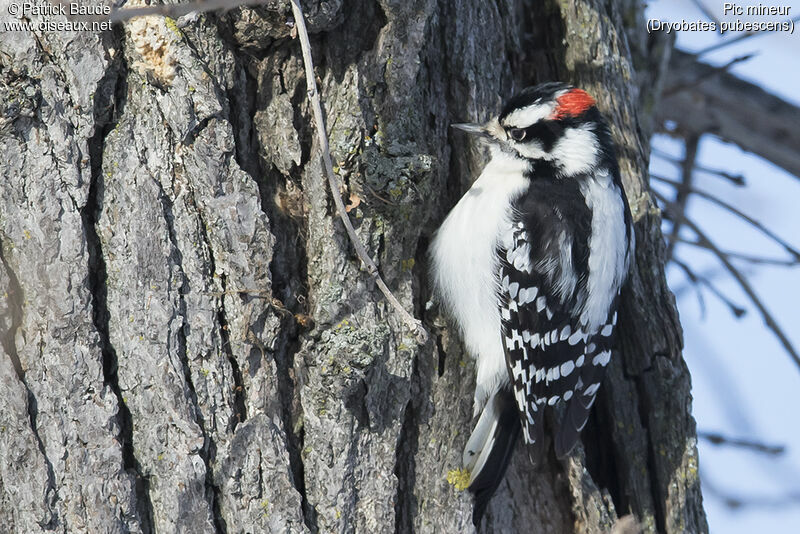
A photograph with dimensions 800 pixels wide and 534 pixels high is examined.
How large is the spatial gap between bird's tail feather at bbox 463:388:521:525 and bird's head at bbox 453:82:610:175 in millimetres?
816

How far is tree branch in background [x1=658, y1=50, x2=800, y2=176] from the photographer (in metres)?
3.62

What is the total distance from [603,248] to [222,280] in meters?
1.30

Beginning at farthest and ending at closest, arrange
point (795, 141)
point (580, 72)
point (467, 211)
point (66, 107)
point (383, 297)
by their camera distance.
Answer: point (795, 141) → point (580, 72) → point (467, 211) → point (383, 297) → point (66, 107)

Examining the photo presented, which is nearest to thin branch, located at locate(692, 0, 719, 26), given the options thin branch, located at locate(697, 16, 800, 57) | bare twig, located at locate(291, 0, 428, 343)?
thin branch, located at locate(697, 16, 800, 57)

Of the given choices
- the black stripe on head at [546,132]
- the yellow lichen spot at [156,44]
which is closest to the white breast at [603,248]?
the black stripe on head at [546,132]

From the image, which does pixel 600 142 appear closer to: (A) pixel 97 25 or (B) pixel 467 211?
(B) pixel 467 211

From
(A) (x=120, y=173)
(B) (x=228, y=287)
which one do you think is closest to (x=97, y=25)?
(A) (x=120, y=173)

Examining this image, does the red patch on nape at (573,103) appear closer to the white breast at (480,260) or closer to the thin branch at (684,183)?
the white breast at (480,260)

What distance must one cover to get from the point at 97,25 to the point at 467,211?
116cm

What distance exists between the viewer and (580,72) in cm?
275

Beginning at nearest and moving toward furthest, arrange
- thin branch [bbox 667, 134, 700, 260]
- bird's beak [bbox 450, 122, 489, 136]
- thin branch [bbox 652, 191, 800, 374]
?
bird's beak [bbox 450, 122, 489, 136], thin branch [bbox 652, 191, 800, 374], thin branch [bbox 667, 134, 700, 260]

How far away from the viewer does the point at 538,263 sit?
9.02 ft

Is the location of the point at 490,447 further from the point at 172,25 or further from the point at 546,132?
the point at 172,25

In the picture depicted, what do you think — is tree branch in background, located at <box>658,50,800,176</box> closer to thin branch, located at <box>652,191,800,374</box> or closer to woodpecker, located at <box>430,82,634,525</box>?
thin branch, located at <box>652,191,800,374</box>
